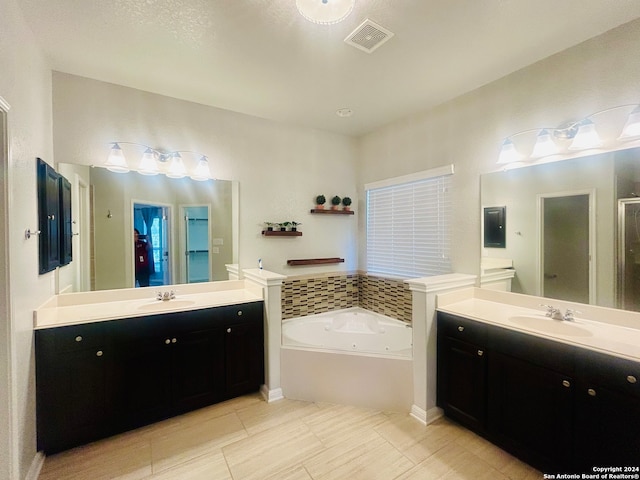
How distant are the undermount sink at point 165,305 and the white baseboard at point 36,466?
3.30 ft

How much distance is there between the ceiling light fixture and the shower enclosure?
205cm

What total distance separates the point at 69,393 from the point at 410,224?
3.24m

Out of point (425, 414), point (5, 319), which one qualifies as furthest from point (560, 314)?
point (5, 319)

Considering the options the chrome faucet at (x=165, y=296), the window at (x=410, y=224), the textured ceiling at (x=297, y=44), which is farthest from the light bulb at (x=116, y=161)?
the window at (x=410, y=224)

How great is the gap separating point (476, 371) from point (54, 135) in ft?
12.1

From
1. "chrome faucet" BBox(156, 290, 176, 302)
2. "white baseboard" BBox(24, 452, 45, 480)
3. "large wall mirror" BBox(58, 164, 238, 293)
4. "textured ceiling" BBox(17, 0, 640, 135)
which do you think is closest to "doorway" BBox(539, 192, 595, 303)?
"textured ceiling" BBox(17, 0, 640, 135)

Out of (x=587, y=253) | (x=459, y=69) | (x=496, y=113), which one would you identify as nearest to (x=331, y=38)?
(x=459, y=69)

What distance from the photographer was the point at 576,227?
199 cm

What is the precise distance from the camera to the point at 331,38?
1.84 metres

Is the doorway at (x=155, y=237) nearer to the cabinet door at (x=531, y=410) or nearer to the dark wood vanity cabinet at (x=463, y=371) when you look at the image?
the dark wood vanity cabinet at (x=463, y=371)

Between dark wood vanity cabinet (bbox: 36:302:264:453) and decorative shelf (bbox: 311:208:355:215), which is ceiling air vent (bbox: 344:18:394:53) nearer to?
decorative shelf (bbox: 311:208:355:215)

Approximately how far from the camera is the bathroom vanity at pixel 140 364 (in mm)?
1823

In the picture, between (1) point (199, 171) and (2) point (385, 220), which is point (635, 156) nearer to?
(2) point (385, 220)

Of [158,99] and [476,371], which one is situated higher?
[158,99]
